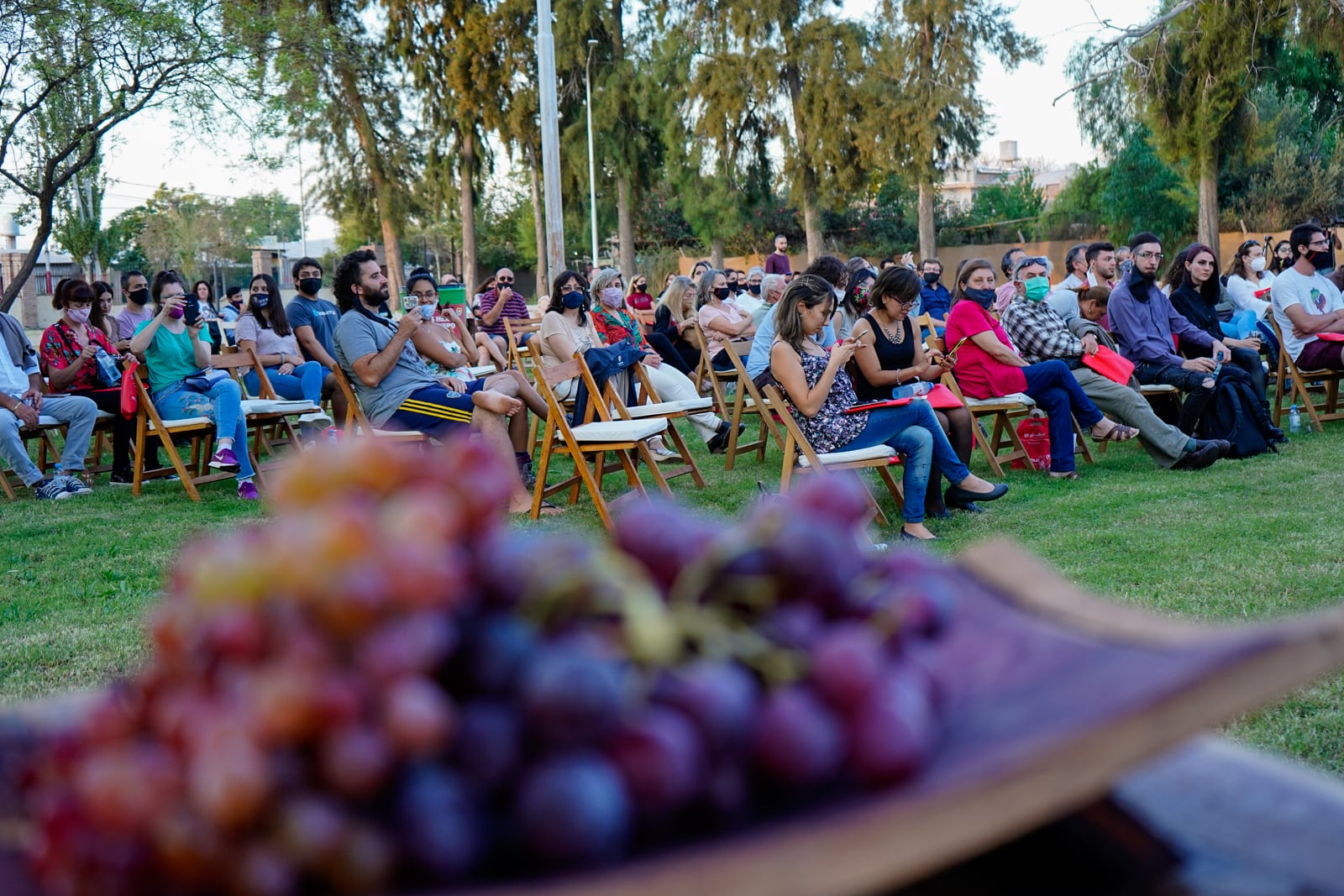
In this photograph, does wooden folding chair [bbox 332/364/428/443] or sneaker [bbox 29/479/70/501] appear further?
sneaker [bbox 29/479/70/501]

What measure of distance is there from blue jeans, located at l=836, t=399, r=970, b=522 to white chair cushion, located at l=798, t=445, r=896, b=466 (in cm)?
10

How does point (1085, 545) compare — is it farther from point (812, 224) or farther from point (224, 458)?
point (812, 224)

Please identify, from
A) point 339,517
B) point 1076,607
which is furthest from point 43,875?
point 1076,607

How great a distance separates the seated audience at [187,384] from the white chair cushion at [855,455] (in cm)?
419

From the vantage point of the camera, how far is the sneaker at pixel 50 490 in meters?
8.23

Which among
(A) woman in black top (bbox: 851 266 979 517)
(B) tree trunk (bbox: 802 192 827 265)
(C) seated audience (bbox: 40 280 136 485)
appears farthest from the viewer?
(B) tree trunk (bbox: 802 192 827 265)

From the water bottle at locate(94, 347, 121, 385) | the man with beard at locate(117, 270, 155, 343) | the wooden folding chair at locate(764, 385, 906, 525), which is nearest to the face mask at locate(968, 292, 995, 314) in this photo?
the wooden folding chair at locate(764, 385, 906, 525)

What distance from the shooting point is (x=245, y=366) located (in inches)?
353

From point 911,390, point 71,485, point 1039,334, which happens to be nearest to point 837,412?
point 911,390

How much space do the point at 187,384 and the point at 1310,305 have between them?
8.62 m

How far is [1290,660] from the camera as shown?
0.83 metres

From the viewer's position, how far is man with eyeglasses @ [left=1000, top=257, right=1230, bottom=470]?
7.88 m

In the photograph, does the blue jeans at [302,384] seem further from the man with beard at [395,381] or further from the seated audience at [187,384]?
the man with beard at [395,381]

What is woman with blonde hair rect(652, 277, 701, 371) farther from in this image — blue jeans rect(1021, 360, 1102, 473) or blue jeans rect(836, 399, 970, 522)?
blue jeans rect(836, 399, 970, 522)
